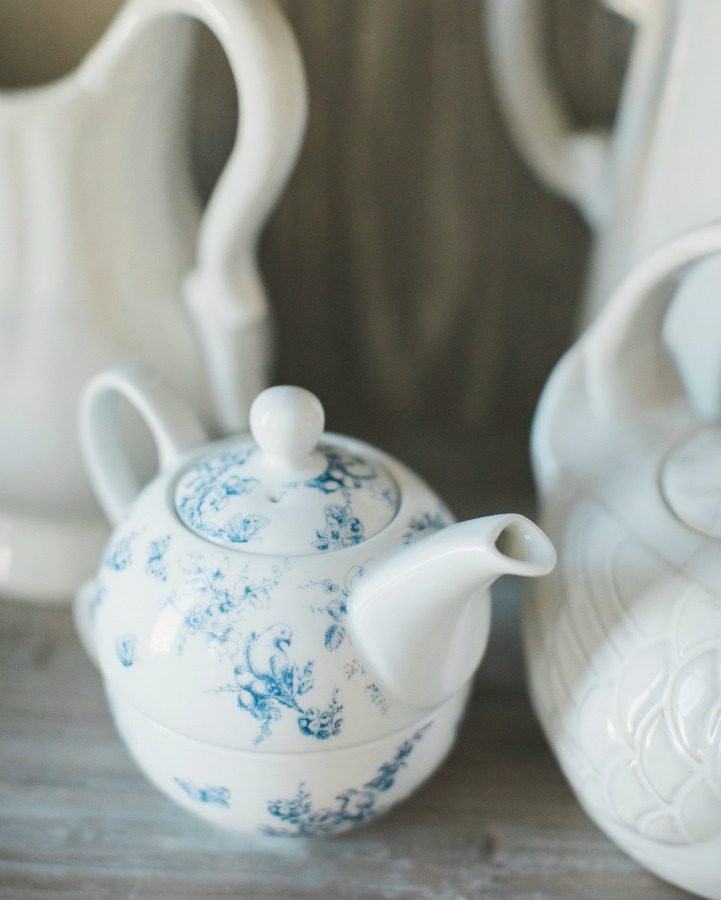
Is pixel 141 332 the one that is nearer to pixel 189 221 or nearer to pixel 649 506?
pixel 189 221

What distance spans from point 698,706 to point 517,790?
0.15 meters

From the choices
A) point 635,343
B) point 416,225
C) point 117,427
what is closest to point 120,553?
point 117,427

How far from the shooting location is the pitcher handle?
45 centimetres

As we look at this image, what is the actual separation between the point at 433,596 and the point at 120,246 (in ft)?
0.94

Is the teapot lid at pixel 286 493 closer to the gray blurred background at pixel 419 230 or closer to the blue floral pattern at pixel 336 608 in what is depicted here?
the blue floral pattern at pixel 336 608

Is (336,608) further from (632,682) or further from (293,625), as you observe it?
(632,682)

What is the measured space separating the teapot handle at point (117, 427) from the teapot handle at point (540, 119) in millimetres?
261

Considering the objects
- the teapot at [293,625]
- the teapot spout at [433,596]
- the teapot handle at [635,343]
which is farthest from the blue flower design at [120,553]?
the teapot handle at [635,343]

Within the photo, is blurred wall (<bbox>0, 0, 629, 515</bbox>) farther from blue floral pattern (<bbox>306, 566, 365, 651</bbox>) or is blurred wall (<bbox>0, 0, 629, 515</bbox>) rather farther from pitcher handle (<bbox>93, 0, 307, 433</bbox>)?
blue floral pattern (<bbox>306, 566, 365, 651</bbox>)

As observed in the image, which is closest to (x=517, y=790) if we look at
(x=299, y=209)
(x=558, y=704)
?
(x=558, y=704)

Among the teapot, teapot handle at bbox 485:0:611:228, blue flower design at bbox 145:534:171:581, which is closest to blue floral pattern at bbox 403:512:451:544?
the teapot

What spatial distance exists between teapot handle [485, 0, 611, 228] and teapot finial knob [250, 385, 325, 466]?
0.82 feet

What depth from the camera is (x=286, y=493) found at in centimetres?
41

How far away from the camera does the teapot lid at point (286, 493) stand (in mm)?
395
